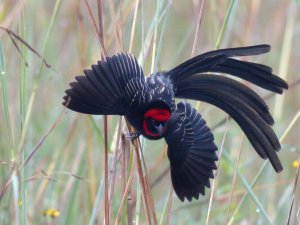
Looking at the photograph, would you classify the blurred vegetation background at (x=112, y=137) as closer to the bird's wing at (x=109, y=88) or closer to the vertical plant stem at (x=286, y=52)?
the vertical plant stem at (x=286, y=52)

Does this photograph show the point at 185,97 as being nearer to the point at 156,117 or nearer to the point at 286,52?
the point at 156,117

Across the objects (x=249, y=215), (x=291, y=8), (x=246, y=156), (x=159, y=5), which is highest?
(x=291, y=8)

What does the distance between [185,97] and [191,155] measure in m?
0.11

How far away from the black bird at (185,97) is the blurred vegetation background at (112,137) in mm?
102

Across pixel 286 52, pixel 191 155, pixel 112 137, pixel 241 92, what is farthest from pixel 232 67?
pixel 286 52

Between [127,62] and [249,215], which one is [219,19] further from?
[127,62]

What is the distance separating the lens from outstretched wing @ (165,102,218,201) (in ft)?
4.58

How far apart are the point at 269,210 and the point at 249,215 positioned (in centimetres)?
7

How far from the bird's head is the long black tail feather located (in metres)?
0.13

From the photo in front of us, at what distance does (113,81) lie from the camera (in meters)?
1.24

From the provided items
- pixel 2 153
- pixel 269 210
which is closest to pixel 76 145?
pixel 2 153

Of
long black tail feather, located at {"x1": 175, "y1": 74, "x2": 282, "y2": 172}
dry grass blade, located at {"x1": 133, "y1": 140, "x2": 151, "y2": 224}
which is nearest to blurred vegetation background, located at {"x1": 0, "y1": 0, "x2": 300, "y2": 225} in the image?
dry grass blade, located at {"x1": 133, "y1": 140, "x2": 151, "y2": 224}

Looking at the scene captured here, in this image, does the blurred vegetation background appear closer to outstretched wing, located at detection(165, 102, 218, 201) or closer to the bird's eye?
outstretched wing, located at detection(165, 102, 218, 201)

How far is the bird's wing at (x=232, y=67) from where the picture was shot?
1319mm
